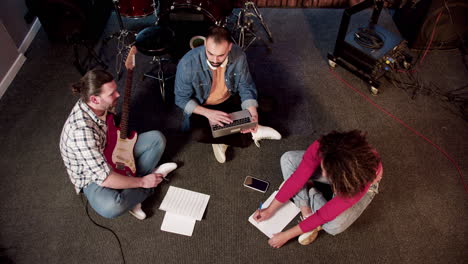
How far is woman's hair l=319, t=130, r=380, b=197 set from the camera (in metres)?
1.36

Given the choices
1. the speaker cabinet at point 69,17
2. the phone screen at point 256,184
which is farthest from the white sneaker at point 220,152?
the speaker cabinet at point 69,17

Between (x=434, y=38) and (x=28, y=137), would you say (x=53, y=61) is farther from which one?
(x=434, y=38)

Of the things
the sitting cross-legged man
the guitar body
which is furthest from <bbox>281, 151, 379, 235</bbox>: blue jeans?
the guitar body

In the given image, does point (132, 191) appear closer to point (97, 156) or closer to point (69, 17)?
point (97, 156)

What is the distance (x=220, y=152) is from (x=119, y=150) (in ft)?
2.29

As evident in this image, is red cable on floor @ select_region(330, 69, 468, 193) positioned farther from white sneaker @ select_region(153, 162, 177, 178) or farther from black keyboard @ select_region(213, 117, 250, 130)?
white sneaker @ select_region(153, 162, 177, 178)

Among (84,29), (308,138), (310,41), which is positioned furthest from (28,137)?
(310,41)

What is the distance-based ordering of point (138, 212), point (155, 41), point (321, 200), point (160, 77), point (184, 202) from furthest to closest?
point (160, 77) < point (155, 41) < point (184, 202) < point (138, 212) < point (321, 200)

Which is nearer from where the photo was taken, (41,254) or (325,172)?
(325,172)

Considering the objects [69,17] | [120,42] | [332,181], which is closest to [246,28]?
[120,42]

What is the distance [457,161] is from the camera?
239 cm

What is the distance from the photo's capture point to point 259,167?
2.35 meters

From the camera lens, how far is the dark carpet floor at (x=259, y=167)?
1.99 meters

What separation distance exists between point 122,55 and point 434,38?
121 inches
